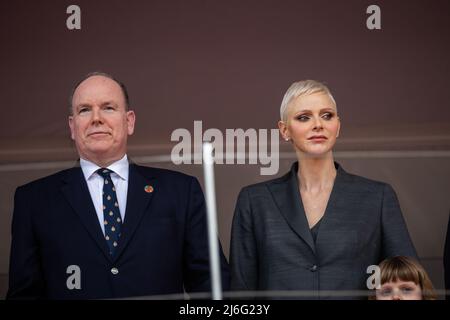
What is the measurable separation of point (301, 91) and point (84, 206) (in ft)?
3.17

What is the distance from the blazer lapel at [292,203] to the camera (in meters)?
4.74

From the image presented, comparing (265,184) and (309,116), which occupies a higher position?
(309,116)

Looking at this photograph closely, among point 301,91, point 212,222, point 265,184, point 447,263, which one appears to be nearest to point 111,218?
point 212,222

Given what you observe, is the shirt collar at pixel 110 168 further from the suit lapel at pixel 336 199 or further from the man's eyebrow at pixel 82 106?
the suit lapel at pixel 336 199

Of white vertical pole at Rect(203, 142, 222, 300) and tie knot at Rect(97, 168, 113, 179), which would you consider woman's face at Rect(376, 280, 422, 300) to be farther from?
tie knot at Rect(97, 168, 113, 179)

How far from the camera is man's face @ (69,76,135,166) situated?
4.85 m

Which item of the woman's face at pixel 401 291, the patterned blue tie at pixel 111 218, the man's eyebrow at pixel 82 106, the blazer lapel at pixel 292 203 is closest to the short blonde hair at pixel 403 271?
the woman's face at pixel 401 291

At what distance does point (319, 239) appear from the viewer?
15.5 feet

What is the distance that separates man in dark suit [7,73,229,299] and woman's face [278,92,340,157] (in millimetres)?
464

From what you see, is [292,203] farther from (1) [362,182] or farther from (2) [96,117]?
(2) [96,117]

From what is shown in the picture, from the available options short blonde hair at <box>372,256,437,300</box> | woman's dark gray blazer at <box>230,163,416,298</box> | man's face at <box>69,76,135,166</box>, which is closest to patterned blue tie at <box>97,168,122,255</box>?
man's face at <box>69,76,135,166</box>

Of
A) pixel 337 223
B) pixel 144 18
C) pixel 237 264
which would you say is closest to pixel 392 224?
pixel 337 223

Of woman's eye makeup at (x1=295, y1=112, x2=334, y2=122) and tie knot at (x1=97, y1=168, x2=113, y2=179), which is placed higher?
woman's eye makeup at (x1=295, y1=112, x2=334, y2=122)

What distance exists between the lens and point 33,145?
5051 millimetres
